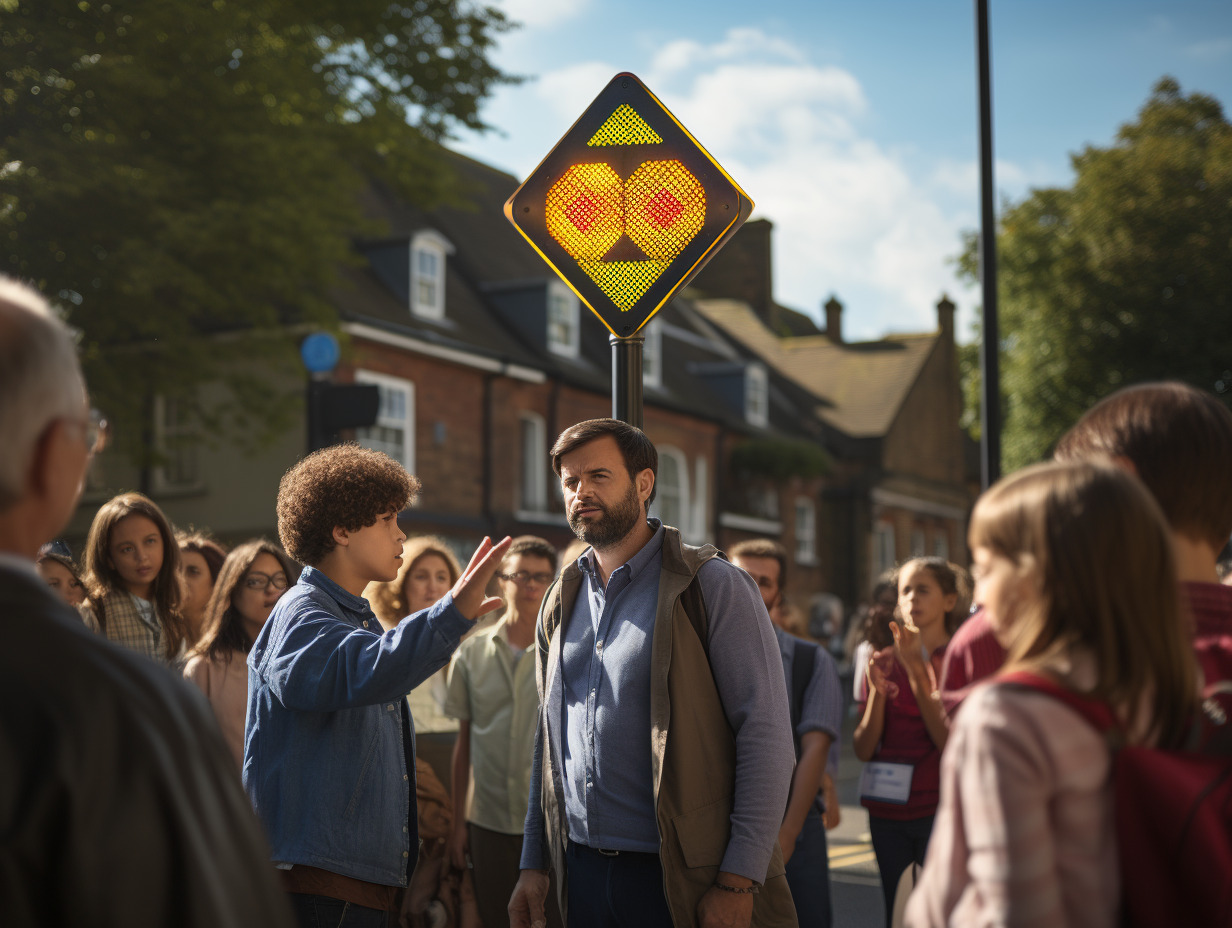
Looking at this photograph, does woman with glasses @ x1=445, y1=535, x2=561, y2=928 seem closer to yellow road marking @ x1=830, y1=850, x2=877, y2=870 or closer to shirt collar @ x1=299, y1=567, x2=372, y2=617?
shirt collar @ x1=299, y1=567, x2=372, y2=617

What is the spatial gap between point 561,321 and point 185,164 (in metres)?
13.5

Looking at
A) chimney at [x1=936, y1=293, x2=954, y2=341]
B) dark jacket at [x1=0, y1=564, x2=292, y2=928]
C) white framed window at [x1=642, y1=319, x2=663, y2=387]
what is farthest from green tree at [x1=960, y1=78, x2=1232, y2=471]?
dark jacket at [x1=0, y1=564, x2=292, y2=928]

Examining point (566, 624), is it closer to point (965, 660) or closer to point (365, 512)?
point (365, 512)

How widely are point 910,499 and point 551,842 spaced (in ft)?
123

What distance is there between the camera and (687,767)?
333 cm

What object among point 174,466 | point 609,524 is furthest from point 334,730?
point 174,466

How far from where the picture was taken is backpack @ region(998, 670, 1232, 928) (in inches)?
70.9

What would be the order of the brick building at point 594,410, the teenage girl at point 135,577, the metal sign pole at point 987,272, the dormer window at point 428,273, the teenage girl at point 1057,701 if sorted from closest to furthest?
the teenage girl at point 1057,701 → the teenage girl at point 135,577 → the metal sign pole at point 987,272 → the brick building at point 594,410 → the dormer window at point 428,273

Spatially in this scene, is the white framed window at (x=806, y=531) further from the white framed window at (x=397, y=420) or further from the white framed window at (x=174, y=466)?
the white framed window at (x=174, y=466)

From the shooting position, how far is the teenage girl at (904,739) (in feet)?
16.8

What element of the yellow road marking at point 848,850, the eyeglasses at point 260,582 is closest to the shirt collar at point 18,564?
the eyeglasses at point 260,582

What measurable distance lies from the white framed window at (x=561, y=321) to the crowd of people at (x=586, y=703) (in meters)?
20.0

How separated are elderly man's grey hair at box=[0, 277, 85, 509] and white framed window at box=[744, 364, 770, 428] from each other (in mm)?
32642

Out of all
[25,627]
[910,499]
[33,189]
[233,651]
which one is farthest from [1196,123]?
[25,627]
